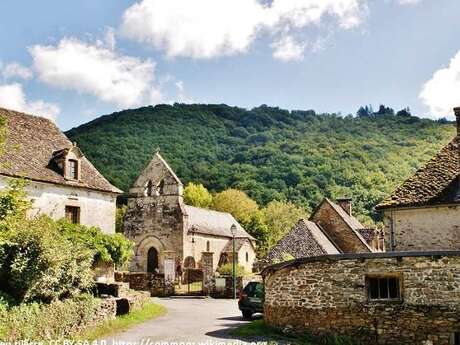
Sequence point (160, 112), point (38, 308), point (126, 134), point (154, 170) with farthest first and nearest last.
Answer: point (160, 112)
point (126, 134)
point (154, 170)
point (38, 308)

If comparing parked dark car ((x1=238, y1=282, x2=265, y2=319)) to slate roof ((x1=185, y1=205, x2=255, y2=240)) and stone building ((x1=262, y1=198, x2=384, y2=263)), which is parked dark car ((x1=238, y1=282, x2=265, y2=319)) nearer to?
stone building ((x1=262, y1=198, x2=384, y2=263))

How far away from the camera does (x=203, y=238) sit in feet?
169

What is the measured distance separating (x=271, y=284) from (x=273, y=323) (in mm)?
1408

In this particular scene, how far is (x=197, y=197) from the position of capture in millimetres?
86625

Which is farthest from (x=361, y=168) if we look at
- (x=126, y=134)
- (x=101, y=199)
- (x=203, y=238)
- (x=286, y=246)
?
(x=101, y=199)

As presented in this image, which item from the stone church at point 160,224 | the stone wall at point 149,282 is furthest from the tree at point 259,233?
the stone wall at point 149,282

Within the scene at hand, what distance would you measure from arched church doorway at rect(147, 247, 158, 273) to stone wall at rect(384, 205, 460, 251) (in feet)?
Answer: 91.6

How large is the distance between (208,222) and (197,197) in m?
31.3

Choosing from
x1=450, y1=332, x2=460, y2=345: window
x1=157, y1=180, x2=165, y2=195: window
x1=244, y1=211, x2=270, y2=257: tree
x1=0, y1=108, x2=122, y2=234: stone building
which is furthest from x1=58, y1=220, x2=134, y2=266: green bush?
x1=244, y1=211, x2=270, y2=257: tree

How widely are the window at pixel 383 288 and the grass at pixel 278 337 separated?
5.62ft

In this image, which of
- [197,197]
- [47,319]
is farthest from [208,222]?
[47,319]

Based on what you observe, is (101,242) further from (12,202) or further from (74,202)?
(12,202)

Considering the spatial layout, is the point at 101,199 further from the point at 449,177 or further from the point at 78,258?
the point at 449,177

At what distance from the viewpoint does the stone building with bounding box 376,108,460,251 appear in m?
22.4
